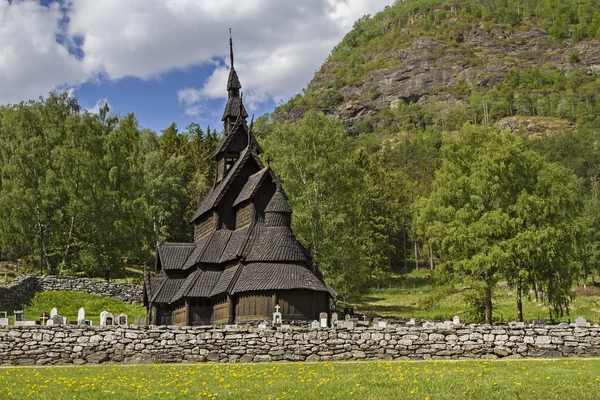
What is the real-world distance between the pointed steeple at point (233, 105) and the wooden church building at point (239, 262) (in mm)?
986

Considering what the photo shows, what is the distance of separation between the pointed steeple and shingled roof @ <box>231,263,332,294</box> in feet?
54.5

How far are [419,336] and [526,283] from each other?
17.9 meters

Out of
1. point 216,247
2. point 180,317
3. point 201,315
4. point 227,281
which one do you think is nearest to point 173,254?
point 216,247

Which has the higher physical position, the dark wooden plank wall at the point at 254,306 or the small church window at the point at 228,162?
the small church window at the point at 228,162

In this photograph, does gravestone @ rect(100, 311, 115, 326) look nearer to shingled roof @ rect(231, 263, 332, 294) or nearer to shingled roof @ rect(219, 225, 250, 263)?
shingled roof @ rect(231, 263, 332, 294)

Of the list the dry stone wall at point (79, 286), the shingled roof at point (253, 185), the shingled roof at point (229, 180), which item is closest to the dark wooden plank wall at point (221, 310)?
the shingled roof at point (253, 185)

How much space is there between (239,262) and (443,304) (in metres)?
23.4

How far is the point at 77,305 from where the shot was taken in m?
47.3

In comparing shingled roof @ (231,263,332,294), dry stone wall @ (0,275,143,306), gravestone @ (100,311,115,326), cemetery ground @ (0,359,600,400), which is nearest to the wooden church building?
shingled roof @ (231,263,332,294)

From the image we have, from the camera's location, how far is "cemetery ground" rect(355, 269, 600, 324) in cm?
4550

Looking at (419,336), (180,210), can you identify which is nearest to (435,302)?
(419,336)

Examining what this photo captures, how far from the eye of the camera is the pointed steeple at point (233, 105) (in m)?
49.6

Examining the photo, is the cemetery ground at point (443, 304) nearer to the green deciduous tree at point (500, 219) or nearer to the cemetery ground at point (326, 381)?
the green deciduous tree at point (500, 219)

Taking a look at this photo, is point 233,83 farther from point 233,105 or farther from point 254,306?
point 254,306
